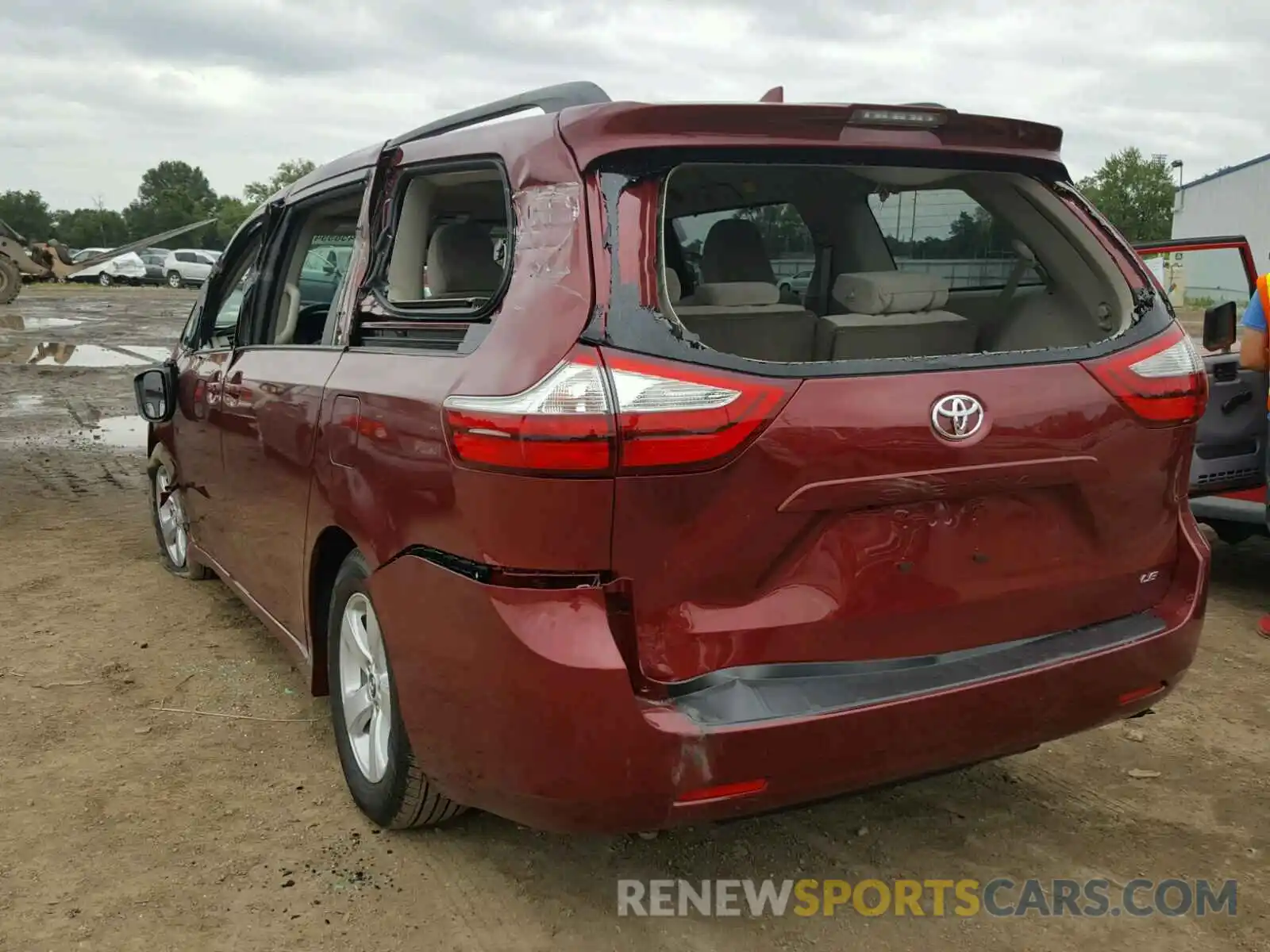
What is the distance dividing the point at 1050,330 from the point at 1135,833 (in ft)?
4.62

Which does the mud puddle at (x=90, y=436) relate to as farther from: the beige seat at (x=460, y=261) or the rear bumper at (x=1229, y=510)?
the rear bumper at (x=1229, y=510)

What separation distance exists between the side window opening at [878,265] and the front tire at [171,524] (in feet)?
9.39

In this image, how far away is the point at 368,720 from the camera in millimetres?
3084

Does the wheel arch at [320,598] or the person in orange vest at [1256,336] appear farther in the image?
the person in orange vest at [1256,336]

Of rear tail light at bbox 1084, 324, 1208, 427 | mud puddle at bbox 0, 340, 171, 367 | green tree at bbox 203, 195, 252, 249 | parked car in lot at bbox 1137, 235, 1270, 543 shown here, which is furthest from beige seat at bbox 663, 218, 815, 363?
green tree at bbox 203, 195, 252, 249

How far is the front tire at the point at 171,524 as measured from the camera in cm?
520

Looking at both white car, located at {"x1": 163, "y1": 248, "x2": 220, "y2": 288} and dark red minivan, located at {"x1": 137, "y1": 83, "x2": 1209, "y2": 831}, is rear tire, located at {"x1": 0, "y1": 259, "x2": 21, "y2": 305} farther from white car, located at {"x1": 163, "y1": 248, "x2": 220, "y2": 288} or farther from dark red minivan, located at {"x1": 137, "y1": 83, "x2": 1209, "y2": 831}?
dark red minivan, located at {"x1": 137, "y1": 83, "x2": 1209, "y2": 831}

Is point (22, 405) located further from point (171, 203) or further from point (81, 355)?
point (171, 203)

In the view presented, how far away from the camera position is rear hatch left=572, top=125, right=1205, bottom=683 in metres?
2.18

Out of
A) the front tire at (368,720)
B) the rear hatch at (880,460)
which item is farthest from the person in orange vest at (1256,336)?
the front tire at (368,720)

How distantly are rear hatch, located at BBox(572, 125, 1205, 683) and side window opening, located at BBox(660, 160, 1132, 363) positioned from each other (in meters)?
0.01

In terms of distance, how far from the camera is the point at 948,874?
2.84 meters

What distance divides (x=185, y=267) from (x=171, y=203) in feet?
186

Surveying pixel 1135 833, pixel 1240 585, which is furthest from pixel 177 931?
pixel 1240 585
